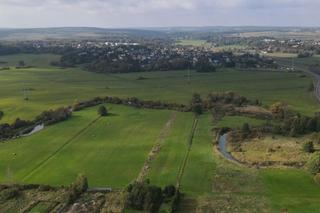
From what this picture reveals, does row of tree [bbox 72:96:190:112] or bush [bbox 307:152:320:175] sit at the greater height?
bush [bbox 307:152:320:175]

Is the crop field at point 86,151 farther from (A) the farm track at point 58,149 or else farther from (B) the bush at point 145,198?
(B) the bush at point 145,198

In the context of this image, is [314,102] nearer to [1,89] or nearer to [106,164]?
[106,164]

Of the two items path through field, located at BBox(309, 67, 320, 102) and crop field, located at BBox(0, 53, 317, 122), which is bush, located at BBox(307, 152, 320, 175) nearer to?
crop field, located at BBox(0, 53, 317, 122)

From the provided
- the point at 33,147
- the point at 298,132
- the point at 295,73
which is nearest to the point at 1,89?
the point at 33,147

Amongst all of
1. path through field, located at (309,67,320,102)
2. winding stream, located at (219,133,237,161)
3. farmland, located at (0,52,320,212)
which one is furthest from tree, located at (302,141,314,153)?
path through field, located at (309,67,320,102)

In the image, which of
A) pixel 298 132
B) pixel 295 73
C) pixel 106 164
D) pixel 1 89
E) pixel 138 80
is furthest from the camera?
pixel 295 73

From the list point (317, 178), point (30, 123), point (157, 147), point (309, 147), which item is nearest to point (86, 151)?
point (157, 147)

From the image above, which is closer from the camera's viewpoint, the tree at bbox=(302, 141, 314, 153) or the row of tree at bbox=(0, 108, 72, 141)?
the tree at bbox=(302, 141, 314, 153)

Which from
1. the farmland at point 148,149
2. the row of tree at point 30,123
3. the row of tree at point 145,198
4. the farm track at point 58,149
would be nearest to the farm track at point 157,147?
the farmland at point 148,149
